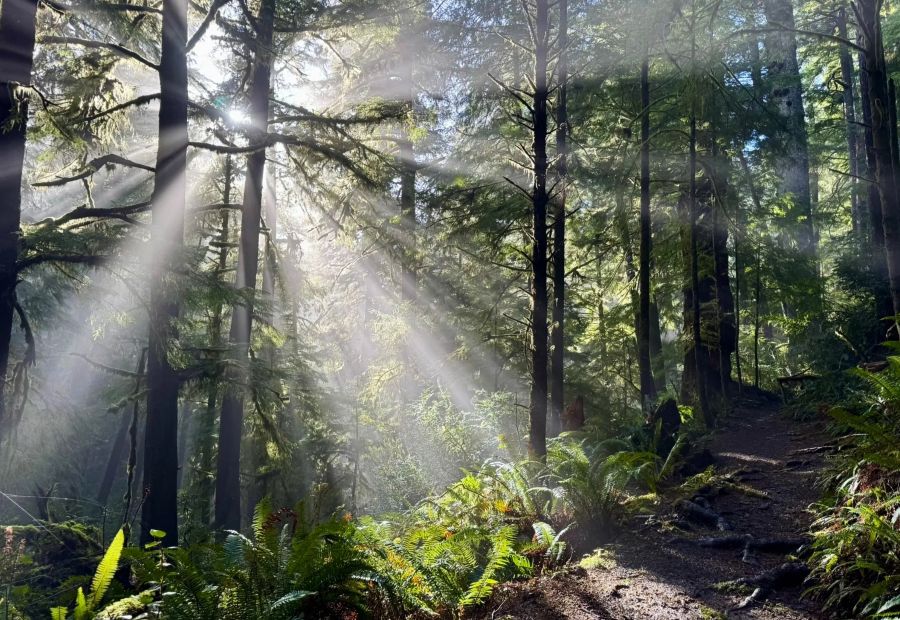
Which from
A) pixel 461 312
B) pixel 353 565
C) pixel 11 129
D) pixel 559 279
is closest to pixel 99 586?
pixel 353 565

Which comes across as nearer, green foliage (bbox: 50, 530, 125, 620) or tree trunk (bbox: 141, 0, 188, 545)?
green foliage (bbox: 50, 530, 125, 620)

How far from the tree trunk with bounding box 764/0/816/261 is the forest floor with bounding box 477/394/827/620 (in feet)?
27.4

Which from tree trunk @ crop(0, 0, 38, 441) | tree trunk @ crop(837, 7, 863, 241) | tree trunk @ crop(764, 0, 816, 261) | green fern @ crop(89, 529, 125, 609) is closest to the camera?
green fern @ crop(89, 529, 125, 609)

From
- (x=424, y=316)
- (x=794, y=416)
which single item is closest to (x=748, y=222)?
(x=794, y=416)

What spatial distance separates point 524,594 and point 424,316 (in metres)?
10.8

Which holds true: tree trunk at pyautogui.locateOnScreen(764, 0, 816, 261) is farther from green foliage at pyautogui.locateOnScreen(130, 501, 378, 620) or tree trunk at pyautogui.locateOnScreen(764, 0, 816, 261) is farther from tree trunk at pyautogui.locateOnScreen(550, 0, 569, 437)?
green foliage at pyautogui.locateOnScreen(130, 501, 378, 620)

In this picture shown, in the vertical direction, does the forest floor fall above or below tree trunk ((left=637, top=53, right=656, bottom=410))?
below

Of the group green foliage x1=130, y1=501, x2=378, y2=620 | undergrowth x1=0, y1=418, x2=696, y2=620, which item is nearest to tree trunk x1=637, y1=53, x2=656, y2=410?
undergrowth x1=0, y1=418, x2=696, y2=620

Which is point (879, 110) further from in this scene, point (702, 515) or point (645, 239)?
point (645, 239)

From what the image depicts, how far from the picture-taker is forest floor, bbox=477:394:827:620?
3.76 meters

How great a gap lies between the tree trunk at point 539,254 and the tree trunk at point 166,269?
15.7 ft

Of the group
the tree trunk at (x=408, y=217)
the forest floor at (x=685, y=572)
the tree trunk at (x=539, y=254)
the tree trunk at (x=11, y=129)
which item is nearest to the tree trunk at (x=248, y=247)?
the tree trunk at (x=408, y=217)

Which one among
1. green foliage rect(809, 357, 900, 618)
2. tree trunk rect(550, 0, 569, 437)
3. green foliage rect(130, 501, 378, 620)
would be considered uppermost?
tree trunk rect(550, 0, 569, 437)

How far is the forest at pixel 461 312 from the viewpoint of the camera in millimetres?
4254
